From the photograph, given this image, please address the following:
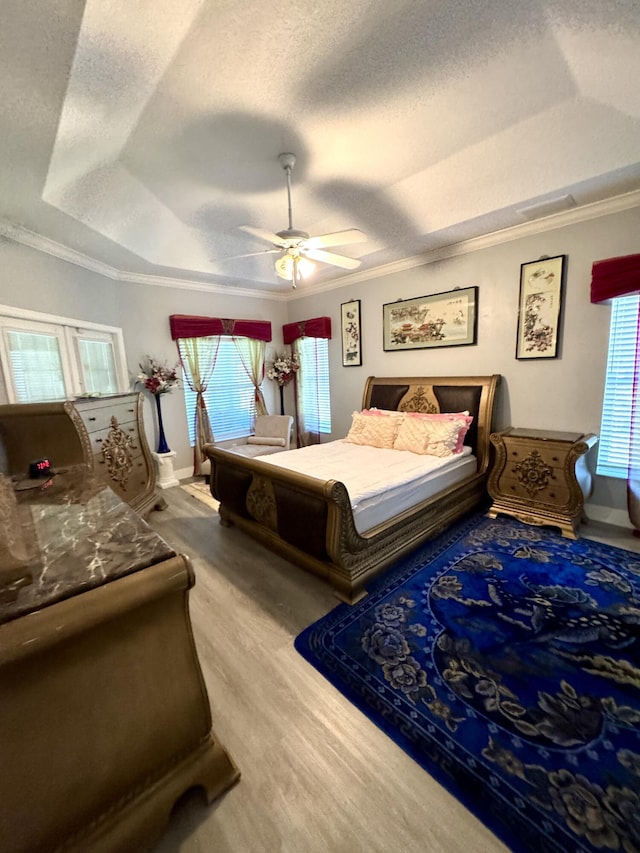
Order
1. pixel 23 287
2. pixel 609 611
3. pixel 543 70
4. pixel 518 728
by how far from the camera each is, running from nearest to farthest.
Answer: pixel 518 728, pixel 543 70, pixel 609 611, pixel 23 287

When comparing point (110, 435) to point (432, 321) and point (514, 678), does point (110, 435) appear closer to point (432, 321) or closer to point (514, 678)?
point (514, 678)

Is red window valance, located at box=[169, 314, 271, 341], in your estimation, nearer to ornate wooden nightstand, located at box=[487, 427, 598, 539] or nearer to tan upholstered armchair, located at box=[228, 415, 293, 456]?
tan upholstered armchair, located at box=[228, 415, 293, 456]

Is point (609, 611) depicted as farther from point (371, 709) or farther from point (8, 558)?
point (8, 558)

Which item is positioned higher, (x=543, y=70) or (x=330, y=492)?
(x=543, y=70)

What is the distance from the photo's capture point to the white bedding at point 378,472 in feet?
7.80

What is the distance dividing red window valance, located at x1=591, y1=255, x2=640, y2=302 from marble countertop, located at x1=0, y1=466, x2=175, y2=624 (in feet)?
11.6

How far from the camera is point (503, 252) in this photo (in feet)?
10.9

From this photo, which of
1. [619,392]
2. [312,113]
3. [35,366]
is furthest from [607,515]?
[35,366]

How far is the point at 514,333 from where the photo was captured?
336 centimetres

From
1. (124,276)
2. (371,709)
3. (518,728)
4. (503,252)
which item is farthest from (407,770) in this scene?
(124,276)

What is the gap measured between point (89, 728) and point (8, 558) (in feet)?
1.63

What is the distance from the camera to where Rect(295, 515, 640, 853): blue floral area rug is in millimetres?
1179

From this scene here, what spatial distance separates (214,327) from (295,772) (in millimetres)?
4573

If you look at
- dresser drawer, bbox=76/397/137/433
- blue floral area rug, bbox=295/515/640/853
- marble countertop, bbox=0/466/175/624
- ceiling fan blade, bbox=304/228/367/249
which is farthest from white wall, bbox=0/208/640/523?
marble countertop, bbox=0/466/175/624
